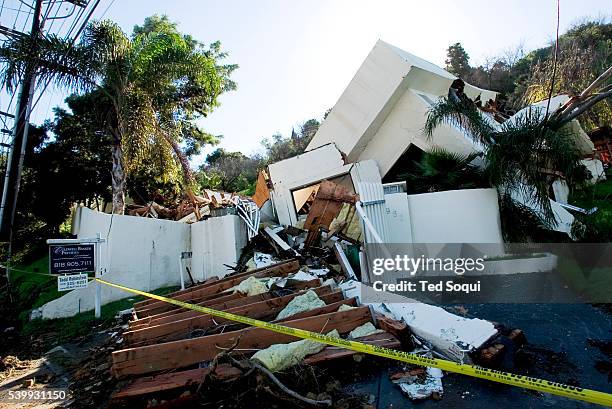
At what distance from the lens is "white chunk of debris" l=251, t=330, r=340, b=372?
11.2 ft

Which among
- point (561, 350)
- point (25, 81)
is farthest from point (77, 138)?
point (561, 350)

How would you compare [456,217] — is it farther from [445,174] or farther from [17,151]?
[17,151]

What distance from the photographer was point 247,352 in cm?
373

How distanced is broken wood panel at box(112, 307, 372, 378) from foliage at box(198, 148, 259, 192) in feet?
65.2

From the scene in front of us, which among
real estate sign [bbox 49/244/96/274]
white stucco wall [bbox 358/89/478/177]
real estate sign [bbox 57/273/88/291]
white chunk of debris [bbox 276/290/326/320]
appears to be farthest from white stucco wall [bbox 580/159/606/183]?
real estate sign [bbox 57/273/88/291]

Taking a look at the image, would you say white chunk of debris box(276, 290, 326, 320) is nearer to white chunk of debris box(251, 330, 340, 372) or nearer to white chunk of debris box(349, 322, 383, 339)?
white chunk of debris box(349, 322, 383, 339)

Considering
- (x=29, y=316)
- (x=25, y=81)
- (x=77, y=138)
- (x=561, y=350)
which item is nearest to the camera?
(x=561, y=350)

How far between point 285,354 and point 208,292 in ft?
10.9

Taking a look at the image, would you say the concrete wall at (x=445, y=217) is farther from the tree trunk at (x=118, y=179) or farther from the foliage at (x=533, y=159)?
the tree trunk at (x=118, y=179)

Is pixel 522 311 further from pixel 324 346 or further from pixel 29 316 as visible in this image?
pixel 29 316

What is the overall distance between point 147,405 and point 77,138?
14.9 meters

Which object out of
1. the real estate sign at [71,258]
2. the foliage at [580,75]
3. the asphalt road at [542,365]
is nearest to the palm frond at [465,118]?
the asphalt road at [542,365]

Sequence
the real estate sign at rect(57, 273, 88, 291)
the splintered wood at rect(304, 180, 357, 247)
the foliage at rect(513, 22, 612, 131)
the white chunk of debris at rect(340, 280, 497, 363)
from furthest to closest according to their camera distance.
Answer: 1. the foliage at rect(513, 22, 612, 131)
2. the splintered wood at rect(304, 180, 357, 247)
3. the real estate sign at rect(57, 273, 88, 291)
4. the white chunk of debris at rect(340, 280, 497, 363)

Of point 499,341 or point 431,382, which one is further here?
point 499,341
